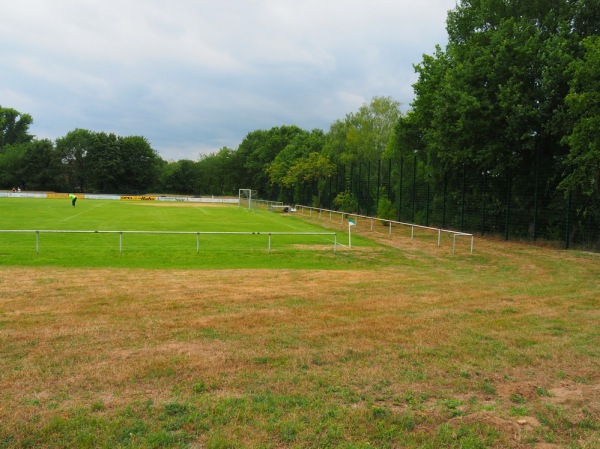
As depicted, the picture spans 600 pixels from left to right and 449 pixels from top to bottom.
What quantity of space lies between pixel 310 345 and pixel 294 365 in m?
0.74

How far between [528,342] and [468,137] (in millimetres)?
→ 16120

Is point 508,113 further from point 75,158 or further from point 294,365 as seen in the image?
point 75,158

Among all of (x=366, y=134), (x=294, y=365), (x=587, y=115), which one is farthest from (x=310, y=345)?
(x=366, y=134)

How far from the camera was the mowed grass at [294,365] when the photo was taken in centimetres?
369

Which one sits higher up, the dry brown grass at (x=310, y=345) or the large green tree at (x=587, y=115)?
the large green tree at (x=587, y=115)

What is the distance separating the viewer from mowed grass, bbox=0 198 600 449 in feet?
12.1

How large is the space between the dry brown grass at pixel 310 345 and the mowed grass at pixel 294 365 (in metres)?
0.02

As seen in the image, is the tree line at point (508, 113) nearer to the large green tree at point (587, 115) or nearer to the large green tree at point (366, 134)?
the large green tree at point (587, 115)

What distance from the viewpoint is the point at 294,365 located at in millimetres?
5113

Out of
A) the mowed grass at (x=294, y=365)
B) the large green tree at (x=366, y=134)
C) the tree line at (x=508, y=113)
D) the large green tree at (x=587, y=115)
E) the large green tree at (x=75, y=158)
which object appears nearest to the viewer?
the mowed grass at (x=294, y=365)

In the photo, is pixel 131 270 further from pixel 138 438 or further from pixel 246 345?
pixel 138 438

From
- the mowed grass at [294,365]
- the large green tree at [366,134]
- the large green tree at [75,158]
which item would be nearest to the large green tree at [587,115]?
the mowed grass at [294,365]

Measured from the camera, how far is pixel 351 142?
175ft

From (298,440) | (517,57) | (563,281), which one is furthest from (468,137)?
(298,440)
